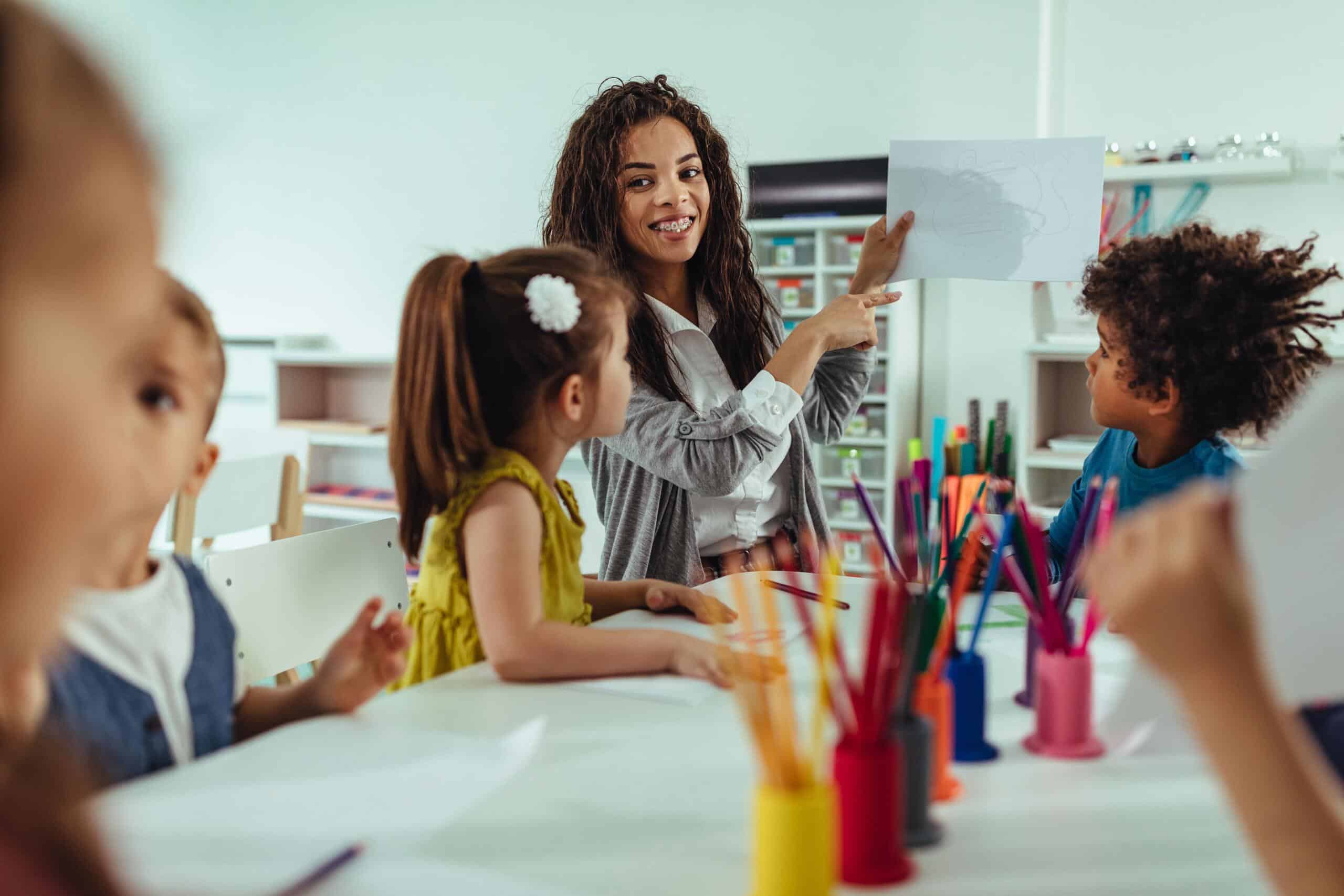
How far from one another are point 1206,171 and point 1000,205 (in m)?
2.04

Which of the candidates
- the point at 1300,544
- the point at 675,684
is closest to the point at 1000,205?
the point at 675,684

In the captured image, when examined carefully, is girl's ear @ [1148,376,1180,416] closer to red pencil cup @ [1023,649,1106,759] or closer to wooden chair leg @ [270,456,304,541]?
red pencil cup @ [1023,649,1106,759]

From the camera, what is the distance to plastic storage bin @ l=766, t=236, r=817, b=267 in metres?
3.67

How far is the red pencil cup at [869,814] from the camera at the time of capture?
57 cm

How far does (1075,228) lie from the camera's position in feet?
4.63

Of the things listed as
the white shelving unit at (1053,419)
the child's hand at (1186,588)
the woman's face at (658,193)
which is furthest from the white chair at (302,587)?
the white shelving unit at (1053,419)

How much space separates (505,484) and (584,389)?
0.18m


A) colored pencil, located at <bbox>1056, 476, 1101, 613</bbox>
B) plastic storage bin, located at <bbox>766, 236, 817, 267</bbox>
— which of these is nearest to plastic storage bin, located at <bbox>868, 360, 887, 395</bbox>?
plastic storage bin, located at <bbox>766, 236, 817, 267</bbox>

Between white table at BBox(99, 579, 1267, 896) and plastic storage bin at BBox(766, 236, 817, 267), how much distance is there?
292cm

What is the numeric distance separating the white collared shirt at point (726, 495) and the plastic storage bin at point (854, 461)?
201cm

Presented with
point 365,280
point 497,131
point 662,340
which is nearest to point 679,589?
point 662,340

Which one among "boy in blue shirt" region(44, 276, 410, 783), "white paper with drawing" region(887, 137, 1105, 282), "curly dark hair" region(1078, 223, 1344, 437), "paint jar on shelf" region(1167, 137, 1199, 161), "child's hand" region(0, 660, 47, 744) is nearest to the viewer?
"child's hand" region(0, 660, 47, 744)

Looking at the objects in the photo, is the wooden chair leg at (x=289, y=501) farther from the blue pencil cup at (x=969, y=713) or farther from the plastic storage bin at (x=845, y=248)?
the blue pencil cup at (x=969, y=713)

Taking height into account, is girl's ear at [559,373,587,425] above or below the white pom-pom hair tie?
below
